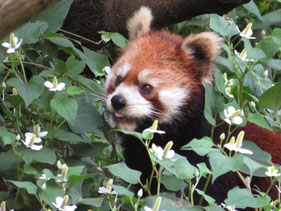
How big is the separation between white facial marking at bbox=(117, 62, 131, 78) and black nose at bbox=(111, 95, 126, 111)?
0.66 ft

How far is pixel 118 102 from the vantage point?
10.4 feet

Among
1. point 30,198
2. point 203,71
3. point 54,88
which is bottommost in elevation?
point 30,198

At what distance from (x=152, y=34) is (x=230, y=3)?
480mm

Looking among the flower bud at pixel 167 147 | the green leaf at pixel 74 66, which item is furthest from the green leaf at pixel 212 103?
the green leaf at pixel 74 66

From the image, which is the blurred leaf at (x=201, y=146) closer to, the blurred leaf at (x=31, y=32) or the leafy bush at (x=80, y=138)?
the leafy bush at (x=80, y=138)

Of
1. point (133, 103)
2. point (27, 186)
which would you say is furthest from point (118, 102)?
point (27, 186)

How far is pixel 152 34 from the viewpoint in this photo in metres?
3.60

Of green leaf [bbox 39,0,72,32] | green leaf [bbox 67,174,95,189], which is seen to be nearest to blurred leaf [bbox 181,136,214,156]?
green leaf [bbox 67,174,95,189]

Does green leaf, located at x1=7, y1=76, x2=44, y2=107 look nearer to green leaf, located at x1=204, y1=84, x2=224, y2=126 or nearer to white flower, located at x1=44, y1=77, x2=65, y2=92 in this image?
white flower, located at x1=44, y1=77, x2=65, y2=92

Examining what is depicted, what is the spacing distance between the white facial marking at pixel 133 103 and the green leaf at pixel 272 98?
0.61m

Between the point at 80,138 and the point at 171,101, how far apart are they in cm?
58

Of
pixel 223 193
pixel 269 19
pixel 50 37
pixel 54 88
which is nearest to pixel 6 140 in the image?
pixel 54 88

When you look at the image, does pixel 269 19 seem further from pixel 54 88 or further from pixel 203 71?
pixel 54 88

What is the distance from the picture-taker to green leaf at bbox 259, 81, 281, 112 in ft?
10.8
